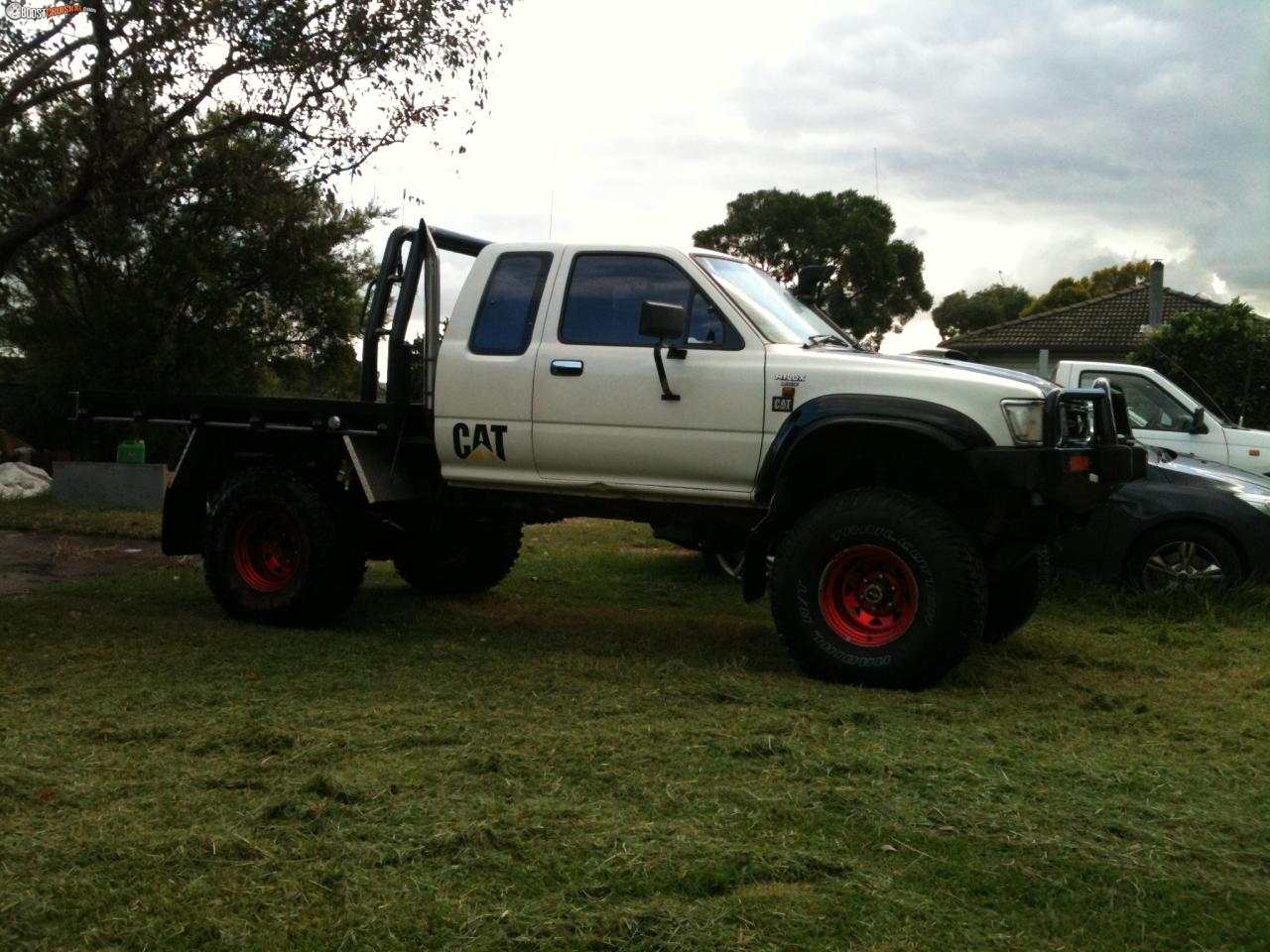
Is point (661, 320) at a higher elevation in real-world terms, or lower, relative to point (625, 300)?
lower

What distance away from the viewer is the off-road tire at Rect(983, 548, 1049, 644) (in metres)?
7.59

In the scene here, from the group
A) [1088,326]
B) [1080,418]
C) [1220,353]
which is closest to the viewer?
[1080,418]

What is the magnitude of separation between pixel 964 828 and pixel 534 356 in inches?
160

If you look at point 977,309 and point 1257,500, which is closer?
point 1257,500

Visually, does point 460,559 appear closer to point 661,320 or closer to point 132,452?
point 661,320

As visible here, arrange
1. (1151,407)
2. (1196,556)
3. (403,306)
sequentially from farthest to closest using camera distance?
(1151,407), (1196,556), (403,306)

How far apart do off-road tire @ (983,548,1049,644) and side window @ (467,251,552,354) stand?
→ 3.05 meters

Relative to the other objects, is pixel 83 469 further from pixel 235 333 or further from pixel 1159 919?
pixel 1159 919

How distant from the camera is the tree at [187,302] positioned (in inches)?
798

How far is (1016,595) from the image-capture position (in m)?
7.62

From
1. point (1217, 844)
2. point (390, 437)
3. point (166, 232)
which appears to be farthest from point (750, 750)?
point (166, 232)

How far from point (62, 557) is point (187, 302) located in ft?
32.1

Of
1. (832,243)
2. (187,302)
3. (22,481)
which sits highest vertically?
(832,243)

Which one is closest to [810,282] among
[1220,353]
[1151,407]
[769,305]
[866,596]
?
[769,305]
